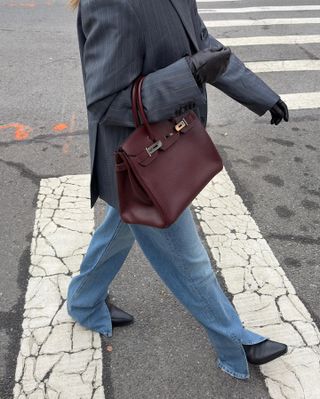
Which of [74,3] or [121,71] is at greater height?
[74,3]

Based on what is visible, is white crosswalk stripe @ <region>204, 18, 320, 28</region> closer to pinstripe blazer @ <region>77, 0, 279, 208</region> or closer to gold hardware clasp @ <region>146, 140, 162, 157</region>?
pinstripe blazer @ <region>77, 0, 279, 208</region>

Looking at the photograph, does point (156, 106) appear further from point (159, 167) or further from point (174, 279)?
point (174, 279)

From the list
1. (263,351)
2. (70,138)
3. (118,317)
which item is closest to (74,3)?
(118,317)

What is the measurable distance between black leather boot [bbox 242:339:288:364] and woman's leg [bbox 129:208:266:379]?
0.05m

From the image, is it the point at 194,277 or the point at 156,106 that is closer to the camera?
the point at 156,106

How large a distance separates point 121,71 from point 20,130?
3.55 metres

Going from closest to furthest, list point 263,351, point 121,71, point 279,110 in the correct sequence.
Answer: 1. point 121,71
2. point 279,110
3. point 263,351

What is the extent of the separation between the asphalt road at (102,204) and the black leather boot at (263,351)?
9 centimetres

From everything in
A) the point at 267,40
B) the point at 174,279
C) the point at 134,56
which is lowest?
the point at 267,40

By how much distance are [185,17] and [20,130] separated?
137 inches

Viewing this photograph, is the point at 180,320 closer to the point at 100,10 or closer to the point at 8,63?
the point at 100,10

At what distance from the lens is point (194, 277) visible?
2.09m

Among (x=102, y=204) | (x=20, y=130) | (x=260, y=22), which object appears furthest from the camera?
(x=260, y=22)

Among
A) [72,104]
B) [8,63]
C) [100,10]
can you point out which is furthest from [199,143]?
[8,63]
